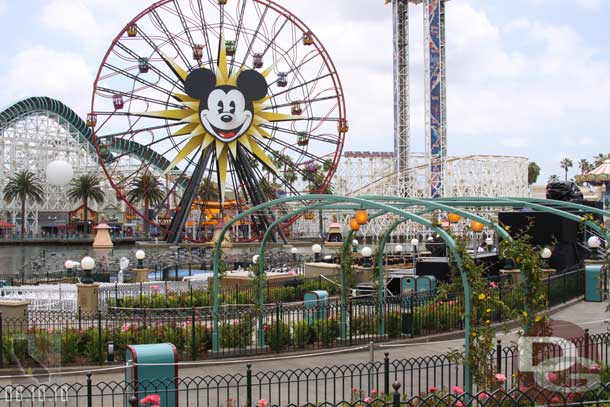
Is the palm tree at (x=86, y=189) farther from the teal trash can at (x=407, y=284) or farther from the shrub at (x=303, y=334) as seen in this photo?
the shrub at (x=303, y=334)

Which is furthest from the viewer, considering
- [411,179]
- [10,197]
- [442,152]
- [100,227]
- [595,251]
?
[10,197]

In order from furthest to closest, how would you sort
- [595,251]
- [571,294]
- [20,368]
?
[595,251] < [571,294] < [20,368]

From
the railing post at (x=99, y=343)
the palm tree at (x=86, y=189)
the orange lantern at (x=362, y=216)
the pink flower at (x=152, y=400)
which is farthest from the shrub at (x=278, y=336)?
the palm tree at (x=86, y=189)

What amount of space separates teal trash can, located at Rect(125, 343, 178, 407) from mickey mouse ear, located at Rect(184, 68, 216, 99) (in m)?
39.3

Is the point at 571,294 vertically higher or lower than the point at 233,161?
lower

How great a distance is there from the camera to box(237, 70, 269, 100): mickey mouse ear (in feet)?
168

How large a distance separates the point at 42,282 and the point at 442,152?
68919 mm

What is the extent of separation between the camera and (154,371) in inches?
438

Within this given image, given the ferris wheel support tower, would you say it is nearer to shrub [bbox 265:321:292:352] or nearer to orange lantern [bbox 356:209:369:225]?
shrub [bbox 265:321:292:352]

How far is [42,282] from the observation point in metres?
32.6

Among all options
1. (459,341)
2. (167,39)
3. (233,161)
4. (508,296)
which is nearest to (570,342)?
(459,341)

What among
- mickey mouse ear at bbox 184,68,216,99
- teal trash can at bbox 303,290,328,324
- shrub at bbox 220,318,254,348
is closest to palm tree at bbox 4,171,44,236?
mickey mouse ear at bbox 184,68,216,99

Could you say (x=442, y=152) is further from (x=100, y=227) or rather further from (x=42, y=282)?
(x=42, y=282)

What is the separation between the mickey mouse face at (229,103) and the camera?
50125mm
